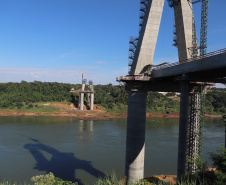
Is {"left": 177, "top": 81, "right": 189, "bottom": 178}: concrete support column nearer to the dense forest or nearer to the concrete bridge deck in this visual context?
the concrete bridge deck

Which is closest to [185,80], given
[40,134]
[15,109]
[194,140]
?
[194,140]

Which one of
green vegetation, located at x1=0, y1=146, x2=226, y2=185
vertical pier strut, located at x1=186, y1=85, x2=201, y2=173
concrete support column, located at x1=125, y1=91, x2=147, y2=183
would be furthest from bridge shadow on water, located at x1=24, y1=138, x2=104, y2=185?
vertical pier strut, located at x1=186, y1=85, x2=201, y2=173

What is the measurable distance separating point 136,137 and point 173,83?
5.01 meters

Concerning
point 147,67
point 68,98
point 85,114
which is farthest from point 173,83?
point 68,98

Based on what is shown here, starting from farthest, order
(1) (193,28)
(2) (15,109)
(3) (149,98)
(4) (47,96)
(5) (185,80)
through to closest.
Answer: (3) (149,98) → (4) (47,96) → (2) (15,109) → (1) (193,28) → (5) (185,80)

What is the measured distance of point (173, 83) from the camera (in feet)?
50.1

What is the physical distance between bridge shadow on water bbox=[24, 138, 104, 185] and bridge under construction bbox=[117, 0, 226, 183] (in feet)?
18.6

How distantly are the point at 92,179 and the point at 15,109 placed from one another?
4729cm

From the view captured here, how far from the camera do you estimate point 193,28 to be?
44.2 feet

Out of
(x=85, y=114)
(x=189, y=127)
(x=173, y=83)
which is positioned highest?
(x=173, y=83)

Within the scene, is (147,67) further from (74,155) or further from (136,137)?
(74,155)

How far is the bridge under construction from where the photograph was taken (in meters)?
11.8

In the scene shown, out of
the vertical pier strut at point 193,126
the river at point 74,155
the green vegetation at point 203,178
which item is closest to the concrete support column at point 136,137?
the vertical pier strut at point 193,126

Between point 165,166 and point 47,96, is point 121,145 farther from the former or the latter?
point 47,96
